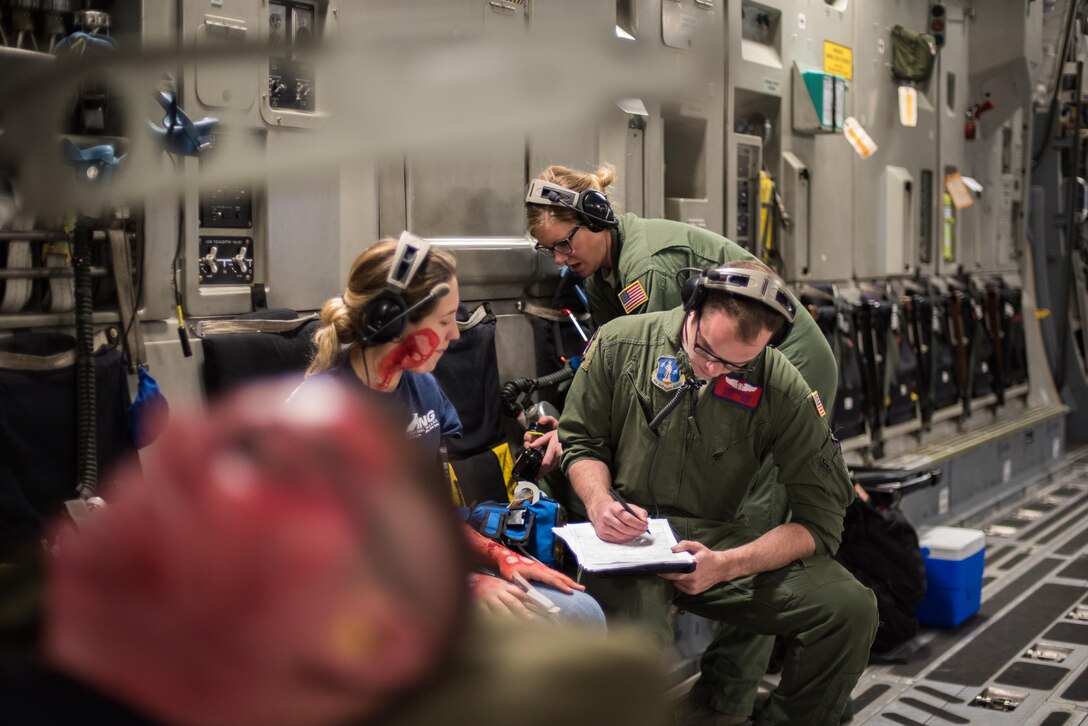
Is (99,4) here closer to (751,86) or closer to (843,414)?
(751,86)

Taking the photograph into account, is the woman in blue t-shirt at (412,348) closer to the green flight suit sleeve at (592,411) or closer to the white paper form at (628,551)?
the white paper form at (628,551)

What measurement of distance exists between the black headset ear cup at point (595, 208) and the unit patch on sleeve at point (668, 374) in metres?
0.51

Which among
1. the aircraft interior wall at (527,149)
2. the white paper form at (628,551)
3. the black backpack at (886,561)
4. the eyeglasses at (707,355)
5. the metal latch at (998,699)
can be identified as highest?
the aircraft interior wall at (527,149)

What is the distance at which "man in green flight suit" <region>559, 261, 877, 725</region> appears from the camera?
293 centimetres

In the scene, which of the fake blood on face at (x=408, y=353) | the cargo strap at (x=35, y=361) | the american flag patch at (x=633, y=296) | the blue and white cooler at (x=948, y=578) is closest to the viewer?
the fake blood on face at (x=408, y=353)

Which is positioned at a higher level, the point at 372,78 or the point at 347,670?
the point at 372,78

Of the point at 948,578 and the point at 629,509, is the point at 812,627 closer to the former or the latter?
the point at 629,509

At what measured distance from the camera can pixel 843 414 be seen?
5.63 m

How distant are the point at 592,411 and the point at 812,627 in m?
0.84

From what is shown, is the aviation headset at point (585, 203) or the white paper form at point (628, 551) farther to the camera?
the aviation headset at point (585, 203)

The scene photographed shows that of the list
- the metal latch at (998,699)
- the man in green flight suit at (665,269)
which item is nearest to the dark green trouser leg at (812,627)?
the man in green flight suit at (665,269)

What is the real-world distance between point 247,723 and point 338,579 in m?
0.06

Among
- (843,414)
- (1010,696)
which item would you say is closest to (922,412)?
(843,414)

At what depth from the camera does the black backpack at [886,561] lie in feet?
13.3
